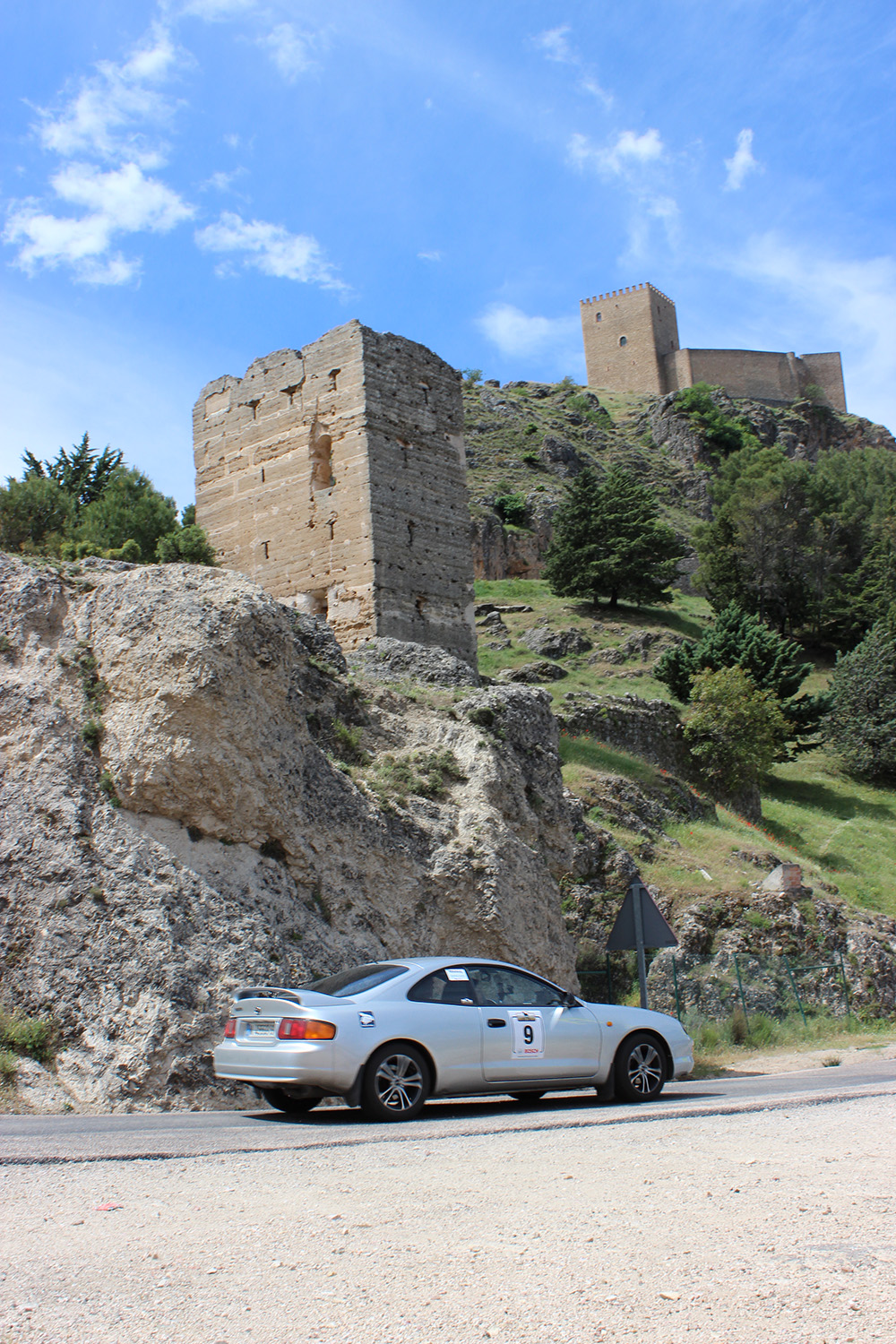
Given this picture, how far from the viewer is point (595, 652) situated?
1505 inches

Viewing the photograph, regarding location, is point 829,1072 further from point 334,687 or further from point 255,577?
point 255,577

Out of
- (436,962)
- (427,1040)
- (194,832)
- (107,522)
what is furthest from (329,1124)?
(107,522)

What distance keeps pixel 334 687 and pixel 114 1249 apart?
9.30 meters

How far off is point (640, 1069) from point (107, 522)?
62.2ft

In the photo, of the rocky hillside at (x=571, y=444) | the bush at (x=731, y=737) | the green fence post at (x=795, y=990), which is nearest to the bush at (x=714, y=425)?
the rocky hillside at (x=571, y=444)

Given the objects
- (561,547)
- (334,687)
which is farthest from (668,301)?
(334,687)

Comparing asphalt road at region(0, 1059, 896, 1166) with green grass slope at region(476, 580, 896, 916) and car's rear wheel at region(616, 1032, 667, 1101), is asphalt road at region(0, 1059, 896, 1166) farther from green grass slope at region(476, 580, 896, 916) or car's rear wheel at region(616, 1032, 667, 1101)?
green grass slope at region(476, 580, 896, 916)

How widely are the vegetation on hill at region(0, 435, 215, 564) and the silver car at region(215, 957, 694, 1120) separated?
1388 cm

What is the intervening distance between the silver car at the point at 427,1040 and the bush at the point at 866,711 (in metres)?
28.9

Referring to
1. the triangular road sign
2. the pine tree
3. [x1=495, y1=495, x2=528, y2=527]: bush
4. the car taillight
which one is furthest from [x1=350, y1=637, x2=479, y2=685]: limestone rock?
[x1=495, y1=495, x2=528, y2=527]: bush

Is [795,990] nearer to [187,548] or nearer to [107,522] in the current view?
[187,548]

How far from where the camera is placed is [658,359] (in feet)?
289

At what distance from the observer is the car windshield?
7059 mm

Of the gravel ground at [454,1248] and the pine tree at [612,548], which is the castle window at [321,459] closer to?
the gravel ground at [454,1248]
